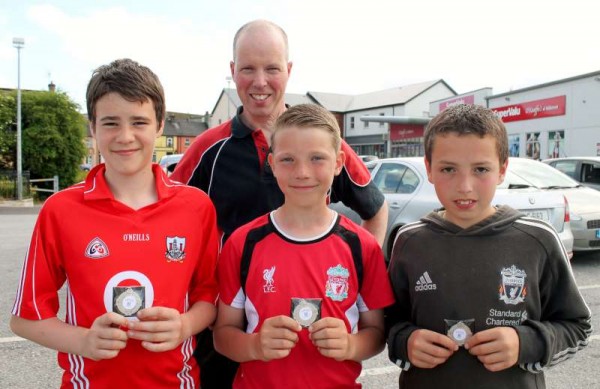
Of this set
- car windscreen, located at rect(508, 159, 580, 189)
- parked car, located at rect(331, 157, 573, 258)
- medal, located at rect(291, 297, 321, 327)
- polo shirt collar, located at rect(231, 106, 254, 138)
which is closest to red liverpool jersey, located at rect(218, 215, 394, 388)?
medal, located at rect(291, 297, 321, 327)

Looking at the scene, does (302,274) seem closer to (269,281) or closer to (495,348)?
(269,281)

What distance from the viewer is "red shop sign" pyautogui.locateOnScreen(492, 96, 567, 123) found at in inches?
1146

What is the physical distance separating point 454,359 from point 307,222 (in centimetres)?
79

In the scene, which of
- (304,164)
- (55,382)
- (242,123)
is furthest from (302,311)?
(55,382)

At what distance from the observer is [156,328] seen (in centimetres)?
181

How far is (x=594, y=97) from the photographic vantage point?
26.7 metres

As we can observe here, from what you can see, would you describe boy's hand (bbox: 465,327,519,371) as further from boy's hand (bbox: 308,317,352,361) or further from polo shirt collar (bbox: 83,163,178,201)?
polo shirt collar (bbox: 83,163,178,201)

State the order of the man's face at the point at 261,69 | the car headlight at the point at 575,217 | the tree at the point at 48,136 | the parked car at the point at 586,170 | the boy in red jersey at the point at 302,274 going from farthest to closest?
the tree at the point at 48,136
the parked car at the point at 586,170
the car headlight at the point at 575,217
the man's face at the point at 261,69
the boy in red jersey at the point at 302,274

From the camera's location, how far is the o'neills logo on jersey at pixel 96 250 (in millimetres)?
1946

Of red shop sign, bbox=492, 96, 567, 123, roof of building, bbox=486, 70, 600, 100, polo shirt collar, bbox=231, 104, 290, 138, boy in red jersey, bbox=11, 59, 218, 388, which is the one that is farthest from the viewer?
red shop sign, bbox=492, 96, 567, 123

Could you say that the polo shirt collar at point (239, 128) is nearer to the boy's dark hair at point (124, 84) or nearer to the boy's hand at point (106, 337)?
the boy's dark hair at point (124, 84)

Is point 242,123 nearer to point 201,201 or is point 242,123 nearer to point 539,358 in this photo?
point 201,201

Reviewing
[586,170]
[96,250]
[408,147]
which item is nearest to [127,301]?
[96,250]

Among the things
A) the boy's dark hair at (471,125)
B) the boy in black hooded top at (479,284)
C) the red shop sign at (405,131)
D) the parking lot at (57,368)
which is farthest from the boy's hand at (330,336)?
the red shop sign at (405,131)
